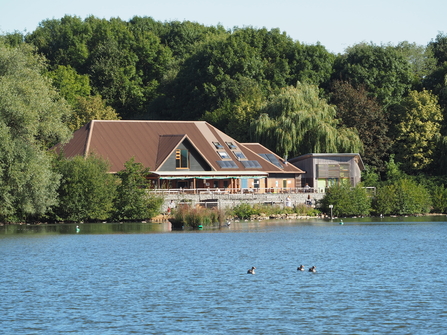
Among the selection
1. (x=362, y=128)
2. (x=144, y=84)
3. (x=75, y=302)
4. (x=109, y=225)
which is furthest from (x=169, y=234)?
(x=144, y=84)

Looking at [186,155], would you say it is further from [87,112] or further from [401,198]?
[401,198]

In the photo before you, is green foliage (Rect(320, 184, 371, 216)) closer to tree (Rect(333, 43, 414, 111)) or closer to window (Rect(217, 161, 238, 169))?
window (Rect(217, 161, 238, 169))

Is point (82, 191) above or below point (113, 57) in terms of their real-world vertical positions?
below

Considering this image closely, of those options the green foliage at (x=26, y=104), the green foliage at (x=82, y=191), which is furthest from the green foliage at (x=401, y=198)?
the green foliage at (x=26, y=104)

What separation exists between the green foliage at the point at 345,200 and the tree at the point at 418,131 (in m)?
12.0

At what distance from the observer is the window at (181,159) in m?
71.6

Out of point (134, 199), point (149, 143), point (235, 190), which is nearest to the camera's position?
point (134, 199)

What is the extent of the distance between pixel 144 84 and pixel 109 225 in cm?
5328

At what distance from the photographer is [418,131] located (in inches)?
3118

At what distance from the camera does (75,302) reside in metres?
23.0

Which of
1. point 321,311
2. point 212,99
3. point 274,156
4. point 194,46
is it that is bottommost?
point 321,311

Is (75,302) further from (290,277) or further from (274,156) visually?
(274,156)

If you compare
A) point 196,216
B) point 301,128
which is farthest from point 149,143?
point 196,216

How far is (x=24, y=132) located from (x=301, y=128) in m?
35.6
